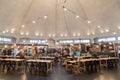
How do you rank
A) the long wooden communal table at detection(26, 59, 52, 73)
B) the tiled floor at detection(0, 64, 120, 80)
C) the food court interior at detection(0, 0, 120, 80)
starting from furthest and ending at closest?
the food court interior at detection(0, 0, 120, 80)
the long wooden communal table at detection(26, 59, 52, 73)
the tiled floor at detection(0, 64, 120, 80)

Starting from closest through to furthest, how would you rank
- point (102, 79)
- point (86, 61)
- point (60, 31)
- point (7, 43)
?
point (102, 79), point (86, 61), point (7, 43), point (60, 31)

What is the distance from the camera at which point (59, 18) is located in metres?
23.8

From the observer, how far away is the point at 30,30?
26.1 m

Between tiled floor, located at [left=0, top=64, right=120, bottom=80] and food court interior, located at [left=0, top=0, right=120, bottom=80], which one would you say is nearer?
tiled floor, located at [left=0, top=64, right=120, bottom=80]

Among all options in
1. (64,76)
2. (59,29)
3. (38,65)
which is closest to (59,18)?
(59,29)

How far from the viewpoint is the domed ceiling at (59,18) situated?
62.0ft

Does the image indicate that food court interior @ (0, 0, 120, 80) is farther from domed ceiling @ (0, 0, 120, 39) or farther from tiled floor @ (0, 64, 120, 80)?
tiled floor @ (0, 64, 120, 80)

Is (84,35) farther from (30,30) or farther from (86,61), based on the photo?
(86,61)

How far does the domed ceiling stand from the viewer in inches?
744

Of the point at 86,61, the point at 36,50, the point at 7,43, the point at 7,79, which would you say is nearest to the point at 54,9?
the point at 36,50

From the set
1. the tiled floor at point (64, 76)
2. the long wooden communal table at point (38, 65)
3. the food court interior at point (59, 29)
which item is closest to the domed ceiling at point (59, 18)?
the food court interior at point (59, 29)

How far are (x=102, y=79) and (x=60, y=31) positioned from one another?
64.8ft

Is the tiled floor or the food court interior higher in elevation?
the food court interior

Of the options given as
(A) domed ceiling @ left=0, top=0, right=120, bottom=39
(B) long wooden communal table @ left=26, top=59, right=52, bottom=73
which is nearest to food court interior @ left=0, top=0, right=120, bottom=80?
(A) domed ceiling @ left=0, top=0, right=120, bottom=39
